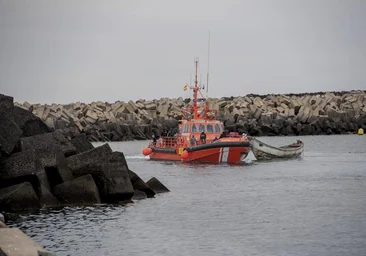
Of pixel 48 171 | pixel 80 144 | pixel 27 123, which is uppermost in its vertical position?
pixel 27 123

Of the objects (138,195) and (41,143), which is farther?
(138,195)

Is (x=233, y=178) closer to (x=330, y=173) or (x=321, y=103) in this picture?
(x=330, y=173)

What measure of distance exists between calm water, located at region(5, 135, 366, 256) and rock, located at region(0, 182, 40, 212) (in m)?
0.41

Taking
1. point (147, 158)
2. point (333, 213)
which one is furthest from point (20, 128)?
point (147, 158)

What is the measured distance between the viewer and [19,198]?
1791 cm

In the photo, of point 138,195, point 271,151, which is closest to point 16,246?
point 138,195

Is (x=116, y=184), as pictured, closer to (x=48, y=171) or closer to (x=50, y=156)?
(x=48, y=171)

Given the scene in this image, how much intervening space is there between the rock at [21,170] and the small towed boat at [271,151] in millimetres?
20007

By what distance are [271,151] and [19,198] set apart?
889 inches

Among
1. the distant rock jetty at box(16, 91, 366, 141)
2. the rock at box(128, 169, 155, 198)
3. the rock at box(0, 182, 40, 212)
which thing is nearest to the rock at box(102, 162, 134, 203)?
the rock at box(128, 169, 155, 198)

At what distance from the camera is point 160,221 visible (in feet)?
59.7

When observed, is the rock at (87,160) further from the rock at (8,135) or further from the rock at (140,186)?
the rock at (140,186)

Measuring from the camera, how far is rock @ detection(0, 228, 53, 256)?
11005 millimetres

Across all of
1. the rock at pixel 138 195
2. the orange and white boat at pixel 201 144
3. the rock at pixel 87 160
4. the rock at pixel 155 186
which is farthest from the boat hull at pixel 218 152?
the rock at pixel 87 160
